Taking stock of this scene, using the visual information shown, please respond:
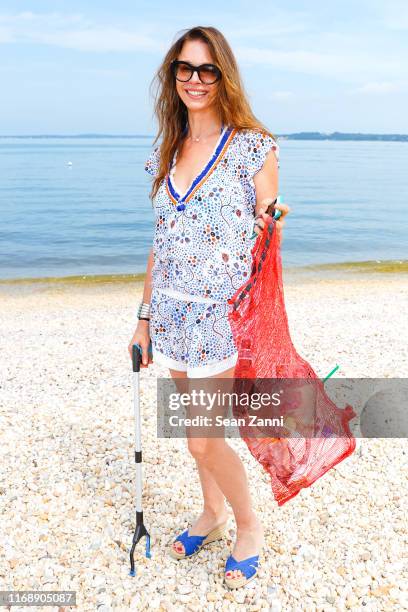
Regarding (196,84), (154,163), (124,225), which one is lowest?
(124,225)

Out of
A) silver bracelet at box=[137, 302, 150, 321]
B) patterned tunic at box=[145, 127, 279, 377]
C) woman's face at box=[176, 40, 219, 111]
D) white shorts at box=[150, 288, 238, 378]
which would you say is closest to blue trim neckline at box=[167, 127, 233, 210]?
patterned tunic at box=[145, 127, 279, 377]

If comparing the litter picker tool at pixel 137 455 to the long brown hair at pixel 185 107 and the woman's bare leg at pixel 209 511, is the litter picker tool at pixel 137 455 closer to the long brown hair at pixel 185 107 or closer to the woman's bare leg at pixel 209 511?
the woman's bare leg at pixel 209 511

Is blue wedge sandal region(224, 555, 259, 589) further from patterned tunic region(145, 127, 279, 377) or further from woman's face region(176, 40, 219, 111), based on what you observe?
woman's face region(176, 40, 219, 111)

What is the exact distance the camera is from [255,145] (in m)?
2.93

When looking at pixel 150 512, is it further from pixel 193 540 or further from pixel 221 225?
pixel 221 225

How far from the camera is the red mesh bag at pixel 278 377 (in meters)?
3.00

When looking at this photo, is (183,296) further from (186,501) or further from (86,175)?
(86,175)

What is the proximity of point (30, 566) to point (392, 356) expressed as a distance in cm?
490

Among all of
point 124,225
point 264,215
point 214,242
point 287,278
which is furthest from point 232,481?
point 124,225

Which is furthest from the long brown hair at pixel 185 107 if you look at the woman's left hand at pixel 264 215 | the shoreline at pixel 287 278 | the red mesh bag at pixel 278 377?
the shoreline at pixel 287 278

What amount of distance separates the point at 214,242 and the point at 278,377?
30.3 inches

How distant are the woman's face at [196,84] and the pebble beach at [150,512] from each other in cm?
247

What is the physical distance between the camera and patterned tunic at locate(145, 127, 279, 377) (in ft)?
9.60

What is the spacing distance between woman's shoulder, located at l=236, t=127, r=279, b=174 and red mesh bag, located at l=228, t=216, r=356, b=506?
0.29m
